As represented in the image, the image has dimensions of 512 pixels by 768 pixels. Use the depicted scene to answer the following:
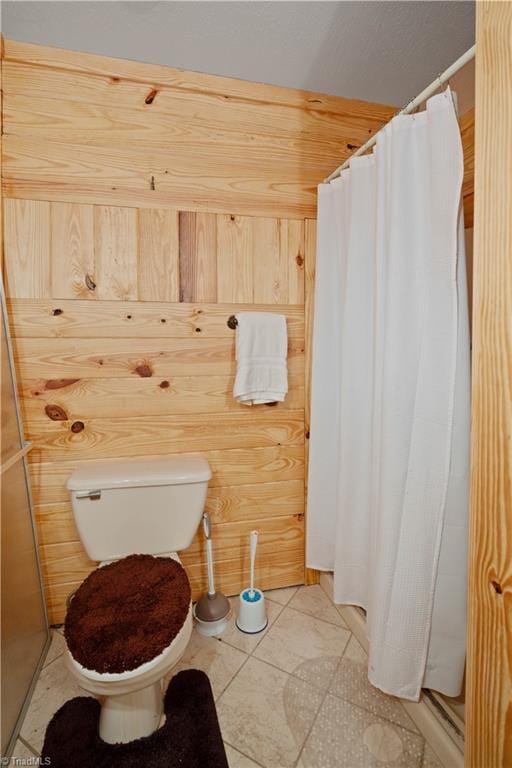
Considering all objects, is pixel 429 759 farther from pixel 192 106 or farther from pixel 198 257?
pixel 192 106

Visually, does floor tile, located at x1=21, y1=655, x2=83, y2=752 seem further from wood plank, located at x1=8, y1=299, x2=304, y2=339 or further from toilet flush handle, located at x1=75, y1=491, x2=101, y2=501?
wood plank, located at x1=8, y1=299, x2=304, y2=339

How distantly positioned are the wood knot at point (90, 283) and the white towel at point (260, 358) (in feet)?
1.95

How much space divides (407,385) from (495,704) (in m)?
0.75

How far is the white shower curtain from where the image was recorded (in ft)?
3.41

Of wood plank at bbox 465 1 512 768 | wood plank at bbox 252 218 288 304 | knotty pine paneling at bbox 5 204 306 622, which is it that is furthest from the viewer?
wood plank at bbox 252 218 288 304

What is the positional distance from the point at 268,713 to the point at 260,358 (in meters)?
1.27

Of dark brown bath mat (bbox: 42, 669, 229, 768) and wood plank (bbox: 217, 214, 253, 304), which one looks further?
wood plank (bbox: 217, 214, 253, 304)

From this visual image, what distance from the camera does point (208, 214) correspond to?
5.39 feet

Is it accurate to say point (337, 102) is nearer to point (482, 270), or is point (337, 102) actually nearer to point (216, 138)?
point (216, 138)

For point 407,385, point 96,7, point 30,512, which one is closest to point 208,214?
point 96,7

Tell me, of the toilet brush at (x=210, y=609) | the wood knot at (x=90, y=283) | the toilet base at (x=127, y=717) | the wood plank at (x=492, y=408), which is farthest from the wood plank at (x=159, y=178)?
the toilet base at (x=127, y=717)

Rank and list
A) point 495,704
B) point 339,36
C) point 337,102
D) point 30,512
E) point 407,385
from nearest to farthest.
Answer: point 495,704 < point 407,385 < point 339,36 < point 30,512 < point 337,102

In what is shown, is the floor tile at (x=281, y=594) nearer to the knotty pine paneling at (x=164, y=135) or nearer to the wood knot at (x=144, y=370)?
the wood knot at (x=144, y=370)

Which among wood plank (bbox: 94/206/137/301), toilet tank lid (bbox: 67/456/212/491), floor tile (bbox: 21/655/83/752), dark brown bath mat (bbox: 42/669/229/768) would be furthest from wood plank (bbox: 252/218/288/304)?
floor tile (bbox: 21/655/83/752)
